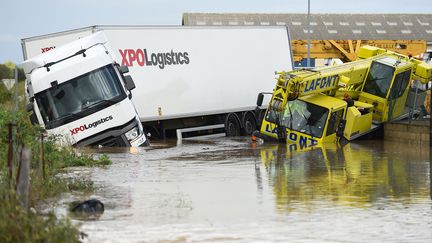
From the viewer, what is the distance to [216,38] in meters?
34.8

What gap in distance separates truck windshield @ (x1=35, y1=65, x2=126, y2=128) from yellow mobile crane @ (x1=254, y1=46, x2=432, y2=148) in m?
5.37

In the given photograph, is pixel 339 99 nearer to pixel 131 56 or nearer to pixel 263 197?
pixel 131 56

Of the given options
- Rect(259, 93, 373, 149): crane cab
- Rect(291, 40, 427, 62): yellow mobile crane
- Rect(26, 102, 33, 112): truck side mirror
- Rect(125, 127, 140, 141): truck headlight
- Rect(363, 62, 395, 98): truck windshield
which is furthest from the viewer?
Rect(291, 40, 427, 62): yellow mobile crane

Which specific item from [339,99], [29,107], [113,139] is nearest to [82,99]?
[113,139]

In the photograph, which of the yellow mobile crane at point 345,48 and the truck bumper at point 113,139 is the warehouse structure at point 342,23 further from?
the truck bumper at point 113,139

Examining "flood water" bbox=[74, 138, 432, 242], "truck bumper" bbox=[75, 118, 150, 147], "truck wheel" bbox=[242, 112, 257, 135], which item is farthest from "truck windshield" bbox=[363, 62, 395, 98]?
"truck bumper" bbox=[75, 118, 150, 147]

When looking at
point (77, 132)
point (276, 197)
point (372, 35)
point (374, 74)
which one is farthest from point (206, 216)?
point (372, 35)

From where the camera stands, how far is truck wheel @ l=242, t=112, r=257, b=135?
1378 inches

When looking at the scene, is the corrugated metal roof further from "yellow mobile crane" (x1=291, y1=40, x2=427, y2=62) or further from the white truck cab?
the white truck cab

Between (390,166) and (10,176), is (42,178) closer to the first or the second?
Result: (10,176)

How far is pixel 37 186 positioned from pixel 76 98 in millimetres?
12157

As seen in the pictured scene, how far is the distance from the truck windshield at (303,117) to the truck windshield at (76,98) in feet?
18.2

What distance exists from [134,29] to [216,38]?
4204 mm

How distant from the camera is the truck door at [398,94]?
30.7m
